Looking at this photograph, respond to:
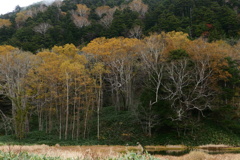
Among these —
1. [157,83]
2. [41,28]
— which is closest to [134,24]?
[157,83]

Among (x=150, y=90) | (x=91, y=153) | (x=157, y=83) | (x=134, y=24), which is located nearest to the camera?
(x=91, y=153)

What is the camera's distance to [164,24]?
53062 mm

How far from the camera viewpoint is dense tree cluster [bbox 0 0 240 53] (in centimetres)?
5122

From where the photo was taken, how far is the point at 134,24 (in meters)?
55.8

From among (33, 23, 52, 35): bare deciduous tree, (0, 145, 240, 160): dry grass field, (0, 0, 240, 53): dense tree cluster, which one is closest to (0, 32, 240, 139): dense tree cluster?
(0, 145, 240, 160): dry grass field

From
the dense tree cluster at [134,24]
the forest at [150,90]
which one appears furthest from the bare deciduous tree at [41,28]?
the forest at [150,90]

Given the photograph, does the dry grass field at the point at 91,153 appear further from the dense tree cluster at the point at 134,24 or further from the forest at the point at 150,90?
the dense tree cluster at the point at 134,24

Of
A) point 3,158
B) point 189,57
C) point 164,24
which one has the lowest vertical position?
point 3,158

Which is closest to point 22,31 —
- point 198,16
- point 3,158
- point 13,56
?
point 13,56

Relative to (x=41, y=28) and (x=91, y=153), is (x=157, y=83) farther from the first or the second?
(x=41, y=28)

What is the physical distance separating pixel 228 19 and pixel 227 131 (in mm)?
33990

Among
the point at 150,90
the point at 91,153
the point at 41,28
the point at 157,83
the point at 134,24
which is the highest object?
the point at 41,28

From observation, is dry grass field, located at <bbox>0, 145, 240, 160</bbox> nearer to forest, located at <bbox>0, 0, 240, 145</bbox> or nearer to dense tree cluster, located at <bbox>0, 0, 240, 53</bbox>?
forest, located at <bbox>0, 0, 240, 145</bbox>

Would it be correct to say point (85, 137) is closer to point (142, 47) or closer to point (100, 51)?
point (100, 51)
